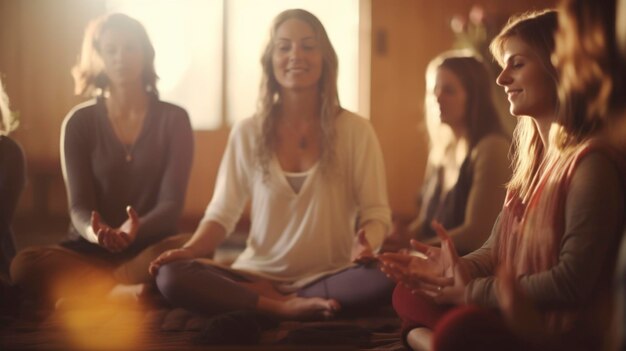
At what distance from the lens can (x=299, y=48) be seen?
160 centimetres

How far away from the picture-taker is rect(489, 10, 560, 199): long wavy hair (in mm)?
1096

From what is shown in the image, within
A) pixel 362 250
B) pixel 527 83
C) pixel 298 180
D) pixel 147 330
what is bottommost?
pixel 147 330

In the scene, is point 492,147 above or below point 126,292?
Answer: above

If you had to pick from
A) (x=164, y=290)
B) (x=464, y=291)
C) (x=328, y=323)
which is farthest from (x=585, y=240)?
(x=164, y=290)

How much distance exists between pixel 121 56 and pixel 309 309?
68 centimetres

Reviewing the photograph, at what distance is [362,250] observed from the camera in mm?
1528

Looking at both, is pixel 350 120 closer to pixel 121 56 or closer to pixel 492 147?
pixel 492 147

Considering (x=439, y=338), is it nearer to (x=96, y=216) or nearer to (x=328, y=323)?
(x=328, y=323)

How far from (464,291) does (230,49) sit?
3.09 ft

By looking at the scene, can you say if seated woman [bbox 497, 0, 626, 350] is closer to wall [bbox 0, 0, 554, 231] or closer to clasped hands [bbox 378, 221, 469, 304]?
clasped hands [bbox 378, 221, 469, 304]

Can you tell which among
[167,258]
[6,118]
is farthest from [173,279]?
[6,118]

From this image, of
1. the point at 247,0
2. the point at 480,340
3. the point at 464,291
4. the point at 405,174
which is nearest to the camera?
the point at 480,340

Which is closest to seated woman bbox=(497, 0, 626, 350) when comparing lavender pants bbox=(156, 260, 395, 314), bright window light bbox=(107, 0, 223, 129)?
lavender pants bbox=(156, 260, 395, 314)

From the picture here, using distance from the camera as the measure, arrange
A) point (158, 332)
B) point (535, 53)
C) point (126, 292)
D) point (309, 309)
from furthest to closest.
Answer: point (126, 292) → point (309, 309) → point (158, 332) → point (535, 53)
